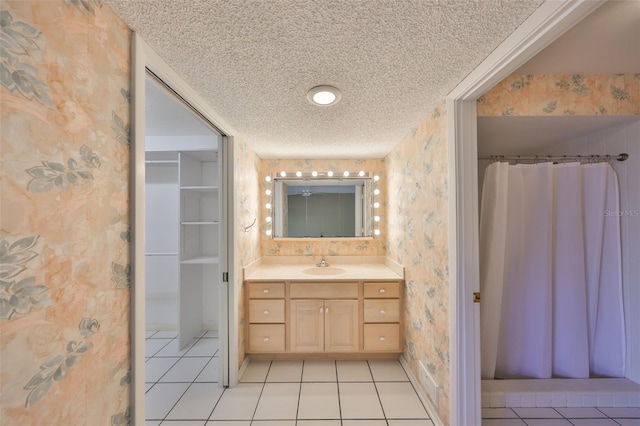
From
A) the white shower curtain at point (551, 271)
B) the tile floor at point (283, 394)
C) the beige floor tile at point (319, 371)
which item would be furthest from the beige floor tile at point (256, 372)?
the white shower curtain at point (551, 271)

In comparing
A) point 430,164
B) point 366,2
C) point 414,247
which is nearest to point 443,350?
point 414,247

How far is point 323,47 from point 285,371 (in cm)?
250

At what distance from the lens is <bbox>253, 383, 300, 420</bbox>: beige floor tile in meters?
1.83

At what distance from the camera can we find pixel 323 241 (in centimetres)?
315

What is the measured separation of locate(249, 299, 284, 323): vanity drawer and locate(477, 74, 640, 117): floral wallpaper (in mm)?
2224

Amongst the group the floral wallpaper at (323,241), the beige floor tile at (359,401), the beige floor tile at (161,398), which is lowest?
the beige floor tile at (161,398)

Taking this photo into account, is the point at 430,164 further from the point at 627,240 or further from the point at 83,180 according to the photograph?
the point at 83,180

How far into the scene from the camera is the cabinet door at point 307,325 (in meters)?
2.48

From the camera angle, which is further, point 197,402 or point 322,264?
point 322,264

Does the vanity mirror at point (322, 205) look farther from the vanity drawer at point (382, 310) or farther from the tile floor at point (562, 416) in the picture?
the tile floor at point (562, 416)

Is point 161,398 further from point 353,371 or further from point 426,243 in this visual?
point 426,243

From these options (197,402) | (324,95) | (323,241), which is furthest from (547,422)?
(324,95)

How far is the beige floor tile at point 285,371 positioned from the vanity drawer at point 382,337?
0.66 meters

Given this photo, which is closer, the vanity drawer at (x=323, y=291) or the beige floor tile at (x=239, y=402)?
the beige floor tile at (x=239, y=402)
